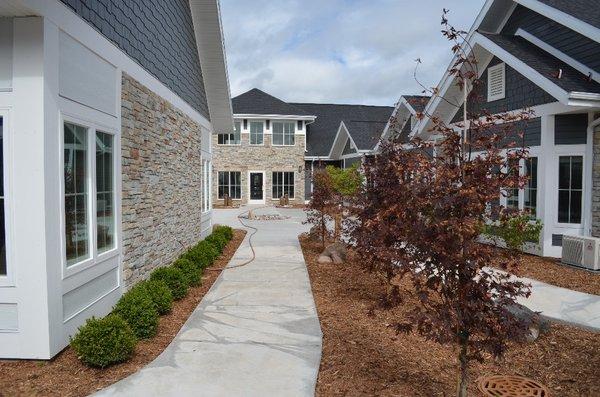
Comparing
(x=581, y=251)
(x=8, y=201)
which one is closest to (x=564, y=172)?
(x=581, y=251)

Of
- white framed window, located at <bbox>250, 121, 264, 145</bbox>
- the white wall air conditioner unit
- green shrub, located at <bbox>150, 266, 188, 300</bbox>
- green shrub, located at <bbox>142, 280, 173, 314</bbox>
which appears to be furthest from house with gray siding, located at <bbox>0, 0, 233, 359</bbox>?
white framed window, located at <bbox>250, 121, 264, 145</bbox>

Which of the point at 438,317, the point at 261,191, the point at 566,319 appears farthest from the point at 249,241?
the point at 261,191

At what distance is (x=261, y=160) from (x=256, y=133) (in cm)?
181

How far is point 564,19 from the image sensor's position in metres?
9.91

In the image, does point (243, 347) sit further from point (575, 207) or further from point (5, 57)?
point (575, 207)

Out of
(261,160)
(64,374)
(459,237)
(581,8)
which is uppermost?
(581,8)

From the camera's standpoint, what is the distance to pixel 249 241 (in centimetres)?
1356

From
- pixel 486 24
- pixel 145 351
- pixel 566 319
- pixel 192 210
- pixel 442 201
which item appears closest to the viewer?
pixel 442 201

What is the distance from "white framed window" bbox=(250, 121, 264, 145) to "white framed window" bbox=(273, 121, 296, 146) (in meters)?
0.87

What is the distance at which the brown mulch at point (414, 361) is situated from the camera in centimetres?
416

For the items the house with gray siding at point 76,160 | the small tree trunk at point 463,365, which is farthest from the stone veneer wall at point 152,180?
the small tree trunk at point 463,365

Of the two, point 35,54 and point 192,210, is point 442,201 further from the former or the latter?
point 192,210

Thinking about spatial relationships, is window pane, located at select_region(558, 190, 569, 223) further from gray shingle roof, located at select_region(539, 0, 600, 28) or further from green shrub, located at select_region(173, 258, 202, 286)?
green shrub, located at select_region(173, 258, 202, 286)

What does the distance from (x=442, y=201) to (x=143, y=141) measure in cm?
534
